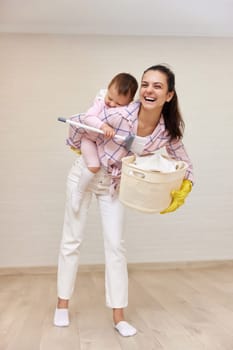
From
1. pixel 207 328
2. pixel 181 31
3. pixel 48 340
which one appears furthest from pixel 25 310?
pixel 181 31

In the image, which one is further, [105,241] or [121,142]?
[105,241]

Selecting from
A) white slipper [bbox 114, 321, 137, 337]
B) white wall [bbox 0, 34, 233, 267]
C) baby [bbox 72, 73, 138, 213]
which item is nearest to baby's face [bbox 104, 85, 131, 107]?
baby [bbox 72, 73, 138, 213]

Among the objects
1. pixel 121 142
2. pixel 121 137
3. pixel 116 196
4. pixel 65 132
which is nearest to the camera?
pixel 121 137

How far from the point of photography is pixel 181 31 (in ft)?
12.2

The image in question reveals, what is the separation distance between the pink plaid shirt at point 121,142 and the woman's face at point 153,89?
73mm

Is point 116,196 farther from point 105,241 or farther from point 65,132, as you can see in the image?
point 65,132

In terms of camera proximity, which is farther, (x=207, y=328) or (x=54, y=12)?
(x=54, y=12)

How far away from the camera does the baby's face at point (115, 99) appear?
2217 millimetres

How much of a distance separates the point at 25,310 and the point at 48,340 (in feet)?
1.80

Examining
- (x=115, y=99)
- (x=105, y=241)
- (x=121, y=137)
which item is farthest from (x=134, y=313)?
(x=115, y=99)

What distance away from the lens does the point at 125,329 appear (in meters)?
2.15

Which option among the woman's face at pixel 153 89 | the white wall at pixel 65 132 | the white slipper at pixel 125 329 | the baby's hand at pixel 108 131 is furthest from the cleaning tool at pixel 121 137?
the white wall at pixel 65 132

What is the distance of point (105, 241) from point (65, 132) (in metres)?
1.63

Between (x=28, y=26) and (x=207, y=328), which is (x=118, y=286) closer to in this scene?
(x=207, y=328)
